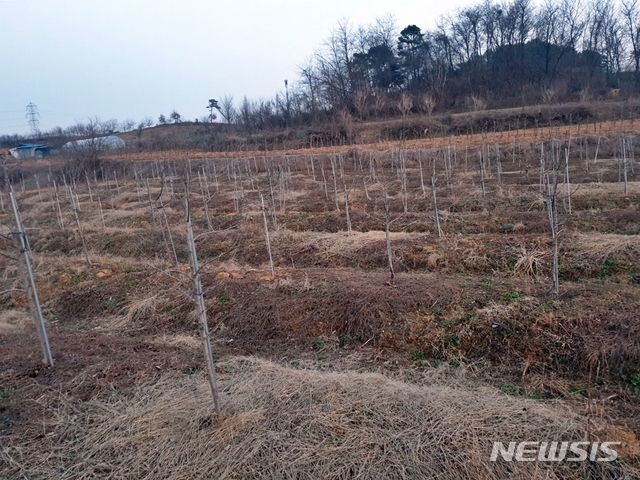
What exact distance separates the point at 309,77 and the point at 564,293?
163 feet

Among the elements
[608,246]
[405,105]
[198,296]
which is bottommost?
[608,246]

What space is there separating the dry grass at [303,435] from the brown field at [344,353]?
0.06 ft

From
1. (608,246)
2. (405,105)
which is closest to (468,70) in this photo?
(405,105)

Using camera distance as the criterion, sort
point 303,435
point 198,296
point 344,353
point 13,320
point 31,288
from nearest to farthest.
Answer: point 198,296
point 303,435
point 31,288
point 344,353
point 13,320

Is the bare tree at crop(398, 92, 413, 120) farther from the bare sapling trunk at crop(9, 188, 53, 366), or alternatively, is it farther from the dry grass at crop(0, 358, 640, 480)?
the dry grass at crop(0, 358, 640, 480)

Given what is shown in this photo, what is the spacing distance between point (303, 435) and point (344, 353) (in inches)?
96.1

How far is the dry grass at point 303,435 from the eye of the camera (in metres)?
3.43

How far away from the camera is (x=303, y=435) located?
151 inches

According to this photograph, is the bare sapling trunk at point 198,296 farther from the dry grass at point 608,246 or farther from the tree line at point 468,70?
the tree line at point 468,70

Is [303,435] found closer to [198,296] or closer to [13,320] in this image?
[198,296]

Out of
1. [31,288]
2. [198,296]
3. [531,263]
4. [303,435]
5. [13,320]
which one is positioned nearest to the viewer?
[198,296]

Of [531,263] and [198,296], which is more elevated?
[198,296]

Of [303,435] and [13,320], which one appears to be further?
[13,320]

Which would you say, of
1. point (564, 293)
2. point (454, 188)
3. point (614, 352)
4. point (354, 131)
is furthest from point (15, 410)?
point (354, 131)
